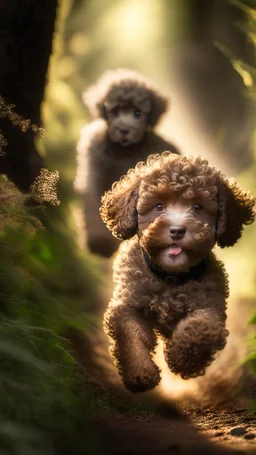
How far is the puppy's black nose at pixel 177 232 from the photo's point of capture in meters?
1.50

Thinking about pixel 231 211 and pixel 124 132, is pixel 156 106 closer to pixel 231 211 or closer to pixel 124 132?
pixel 124 132

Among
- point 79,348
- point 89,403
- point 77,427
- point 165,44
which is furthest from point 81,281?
point 165,44

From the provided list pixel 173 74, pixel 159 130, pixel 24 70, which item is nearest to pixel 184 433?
pixel 159 130

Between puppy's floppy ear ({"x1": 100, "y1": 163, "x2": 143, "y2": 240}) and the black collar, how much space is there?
0.31ft

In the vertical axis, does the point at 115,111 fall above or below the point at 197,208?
above

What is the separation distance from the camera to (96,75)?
1.84m

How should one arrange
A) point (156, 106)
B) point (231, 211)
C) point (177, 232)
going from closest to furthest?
point (177, 232), point (231, 211), point (156, 106)

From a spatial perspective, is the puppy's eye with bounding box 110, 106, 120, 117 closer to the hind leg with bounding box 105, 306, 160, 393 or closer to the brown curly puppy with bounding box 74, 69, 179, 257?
the brown curly puppy with bounding box 74, 69, 179, 257

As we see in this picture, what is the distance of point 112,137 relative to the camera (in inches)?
72.2

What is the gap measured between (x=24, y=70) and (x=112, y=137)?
32cm

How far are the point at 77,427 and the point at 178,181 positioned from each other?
2.01 feet

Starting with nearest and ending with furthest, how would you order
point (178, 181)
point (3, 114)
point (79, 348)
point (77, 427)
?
1. point (77, 427)
2. point (178, 181)
3. point (79, 348)
4. point (3, 114)

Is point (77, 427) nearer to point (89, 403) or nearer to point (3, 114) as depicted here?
point (89, 403)

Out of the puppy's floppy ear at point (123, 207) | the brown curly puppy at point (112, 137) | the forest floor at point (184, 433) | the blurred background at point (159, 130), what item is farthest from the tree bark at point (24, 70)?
the forest floor at point (184, 433)
